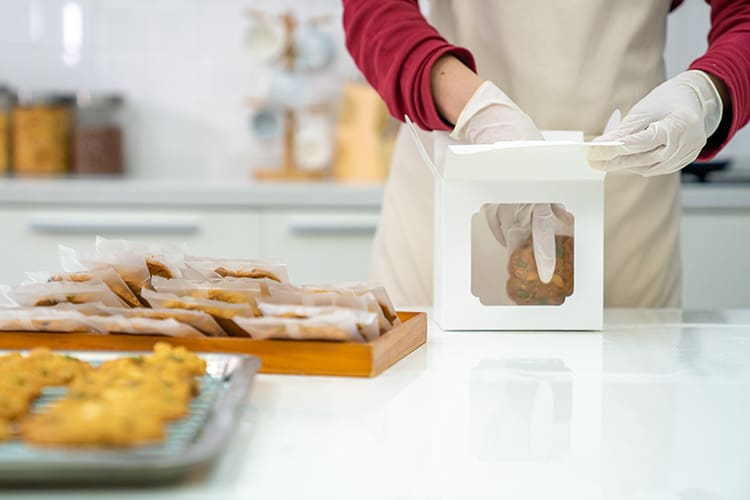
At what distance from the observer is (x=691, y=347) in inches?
36.9

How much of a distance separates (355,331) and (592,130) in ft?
2.28

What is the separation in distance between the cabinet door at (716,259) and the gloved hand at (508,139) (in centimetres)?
118

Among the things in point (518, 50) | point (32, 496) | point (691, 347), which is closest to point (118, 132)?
point (518, 50)

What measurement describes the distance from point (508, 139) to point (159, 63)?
185cm

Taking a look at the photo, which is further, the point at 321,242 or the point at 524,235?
the point at 321,242

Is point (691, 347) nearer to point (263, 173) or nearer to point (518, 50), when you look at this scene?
point (518, 50)

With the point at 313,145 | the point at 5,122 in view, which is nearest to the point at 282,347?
the point at 313,145

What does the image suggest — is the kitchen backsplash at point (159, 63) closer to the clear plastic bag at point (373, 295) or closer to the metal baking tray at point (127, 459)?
the clear plastic bag at point (373, 295)

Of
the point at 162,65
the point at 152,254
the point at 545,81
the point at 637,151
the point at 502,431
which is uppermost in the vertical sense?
the point at 162,65

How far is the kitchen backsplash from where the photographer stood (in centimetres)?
275

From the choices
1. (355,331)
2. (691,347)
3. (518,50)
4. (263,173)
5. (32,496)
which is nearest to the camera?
(32,496)

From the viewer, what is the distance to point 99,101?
260cm

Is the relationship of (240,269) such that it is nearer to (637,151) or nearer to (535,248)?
(535,248)

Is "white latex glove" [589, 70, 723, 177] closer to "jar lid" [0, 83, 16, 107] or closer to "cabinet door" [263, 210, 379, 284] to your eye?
"cabinet door" [263, 210, 379, 284]
